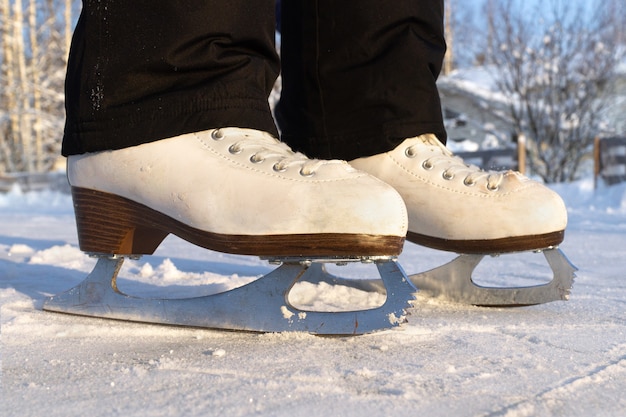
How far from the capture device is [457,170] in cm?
114

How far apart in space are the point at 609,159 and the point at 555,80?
4275mm

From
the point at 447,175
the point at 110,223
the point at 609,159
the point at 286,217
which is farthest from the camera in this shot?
the point at 609,159

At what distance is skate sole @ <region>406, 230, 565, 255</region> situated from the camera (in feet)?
3.51

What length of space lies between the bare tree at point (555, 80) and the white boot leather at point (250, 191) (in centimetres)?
1148

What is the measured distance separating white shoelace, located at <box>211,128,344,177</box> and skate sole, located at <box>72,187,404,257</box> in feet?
0.33

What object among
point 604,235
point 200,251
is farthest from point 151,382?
point 604,235

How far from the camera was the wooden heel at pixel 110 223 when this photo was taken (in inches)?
40.1

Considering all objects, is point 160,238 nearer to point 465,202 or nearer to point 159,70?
point 159,70

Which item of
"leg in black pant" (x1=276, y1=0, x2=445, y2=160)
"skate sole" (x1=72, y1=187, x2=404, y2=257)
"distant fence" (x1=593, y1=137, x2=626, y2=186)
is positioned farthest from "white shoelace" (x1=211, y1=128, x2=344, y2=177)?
"distant fence" (x1=593, y1=137, x2=626, y2=186)

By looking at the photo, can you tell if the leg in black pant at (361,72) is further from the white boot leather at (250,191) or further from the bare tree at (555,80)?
the bare tree at (555,80)

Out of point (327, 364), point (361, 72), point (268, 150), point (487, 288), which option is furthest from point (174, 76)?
point (487, 288)

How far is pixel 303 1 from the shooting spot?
121cm

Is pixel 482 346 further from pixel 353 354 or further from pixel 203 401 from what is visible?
pixel 203 401

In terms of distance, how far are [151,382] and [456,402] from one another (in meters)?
0.28
